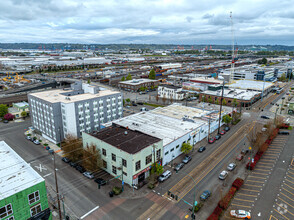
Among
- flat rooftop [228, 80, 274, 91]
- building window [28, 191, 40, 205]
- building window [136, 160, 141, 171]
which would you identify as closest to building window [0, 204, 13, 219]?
building window [28, 191, 40, 205]

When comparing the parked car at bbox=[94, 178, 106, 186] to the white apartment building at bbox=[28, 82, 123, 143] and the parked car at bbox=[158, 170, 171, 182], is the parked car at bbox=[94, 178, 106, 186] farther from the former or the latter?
the white apartment building at bbox=[28, 82, 123, 143]

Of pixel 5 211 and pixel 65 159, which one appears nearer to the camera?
pixel 5 211

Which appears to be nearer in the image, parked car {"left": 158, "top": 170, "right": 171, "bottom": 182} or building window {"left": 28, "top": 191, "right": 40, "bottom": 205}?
building window {"left": 28, "top": 191, "right": 40, "bottom": 205}

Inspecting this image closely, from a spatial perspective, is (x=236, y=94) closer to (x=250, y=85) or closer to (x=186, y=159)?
(x=250, y=85)

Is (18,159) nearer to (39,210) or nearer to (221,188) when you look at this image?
(39,210)

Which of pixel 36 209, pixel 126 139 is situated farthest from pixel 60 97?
pixel 36 209
